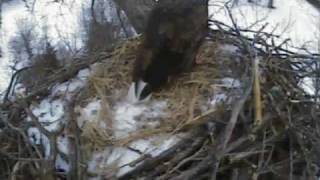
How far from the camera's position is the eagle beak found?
6.30 ft

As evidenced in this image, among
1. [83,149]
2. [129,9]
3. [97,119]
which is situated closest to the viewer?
[83,149]

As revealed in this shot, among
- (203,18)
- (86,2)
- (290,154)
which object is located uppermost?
→ (203,18)

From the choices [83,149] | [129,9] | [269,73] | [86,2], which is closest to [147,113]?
[83,149]

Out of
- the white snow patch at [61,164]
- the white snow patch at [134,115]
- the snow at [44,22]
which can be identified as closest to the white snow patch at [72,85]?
the white snow patch at [134,115]

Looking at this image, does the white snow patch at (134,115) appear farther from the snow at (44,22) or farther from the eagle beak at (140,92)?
the snow at (44,22)

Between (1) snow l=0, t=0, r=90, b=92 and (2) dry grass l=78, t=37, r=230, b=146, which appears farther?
(1) snow l=0, t=0, r=90, b=92

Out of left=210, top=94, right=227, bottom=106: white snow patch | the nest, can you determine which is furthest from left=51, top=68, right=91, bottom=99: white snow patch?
left=210, top=94, right=227, bottom=106: white snow patch

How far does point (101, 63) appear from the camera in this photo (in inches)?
85.0

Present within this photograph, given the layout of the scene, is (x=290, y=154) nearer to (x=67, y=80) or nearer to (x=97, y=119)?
(x=97, y=119)

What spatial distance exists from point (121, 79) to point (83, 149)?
408 millimetres

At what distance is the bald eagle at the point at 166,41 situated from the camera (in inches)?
73.2

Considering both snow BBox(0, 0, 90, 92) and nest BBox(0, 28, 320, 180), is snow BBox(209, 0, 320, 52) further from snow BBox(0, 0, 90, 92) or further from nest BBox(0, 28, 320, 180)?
nest BBox(0, 28, 320, 180)

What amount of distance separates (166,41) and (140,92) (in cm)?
19

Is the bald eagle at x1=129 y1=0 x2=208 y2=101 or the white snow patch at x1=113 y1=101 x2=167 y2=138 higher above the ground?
the bald eagle at x1=129 y1=0 x2=208 y2=101
